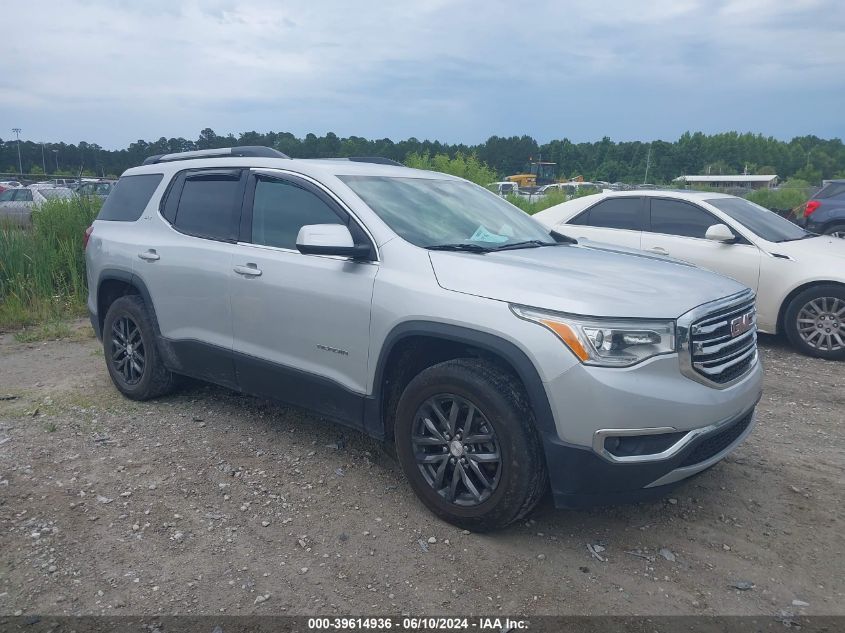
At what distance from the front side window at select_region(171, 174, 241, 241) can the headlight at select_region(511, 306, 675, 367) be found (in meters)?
2.40

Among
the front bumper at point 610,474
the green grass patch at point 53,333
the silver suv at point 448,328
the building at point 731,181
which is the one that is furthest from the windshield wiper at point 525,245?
the building at point 731,181

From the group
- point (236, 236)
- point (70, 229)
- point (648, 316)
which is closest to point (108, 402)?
→ point (236, 236)

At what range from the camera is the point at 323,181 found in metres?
4.16

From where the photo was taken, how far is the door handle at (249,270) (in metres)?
4.27

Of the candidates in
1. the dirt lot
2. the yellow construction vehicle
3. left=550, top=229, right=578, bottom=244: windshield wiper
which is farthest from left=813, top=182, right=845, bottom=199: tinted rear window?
the yellow construction vehicle

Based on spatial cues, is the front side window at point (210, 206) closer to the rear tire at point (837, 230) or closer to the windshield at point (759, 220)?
the windshield at point (759, 220)

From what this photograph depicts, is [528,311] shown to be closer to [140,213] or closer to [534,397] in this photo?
[534,397]

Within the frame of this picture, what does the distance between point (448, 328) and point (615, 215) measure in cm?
522

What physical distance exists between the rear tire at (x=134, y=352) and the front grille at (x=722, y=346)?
12.1ft

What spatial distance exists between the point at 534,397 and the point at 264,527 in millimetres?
1559

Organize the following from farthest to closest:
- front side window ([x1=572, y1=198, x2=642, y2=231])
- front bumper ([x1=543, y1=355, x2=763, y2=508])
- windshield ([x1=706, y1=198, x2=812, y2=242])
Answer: front side window ([x1=572, y1=198, x2=642, y2=231])
windshield ([x1=706, y1=198, x2=812, y2=242])
front bumper ([x1=543, y1=355, x2=763, y2=508])

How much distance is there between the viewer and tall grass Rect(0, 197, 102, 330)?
28.4 feet

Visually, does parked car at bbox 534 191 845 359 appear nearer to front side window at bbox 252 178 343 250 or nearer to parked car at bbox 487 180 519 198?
front side window at bbox 252 178 343 250

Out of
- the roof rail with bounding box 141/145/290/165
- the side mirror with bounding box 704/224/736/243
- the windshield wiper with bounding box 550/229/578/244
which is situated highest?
the roof rail with bounding box 141/145/290/165
